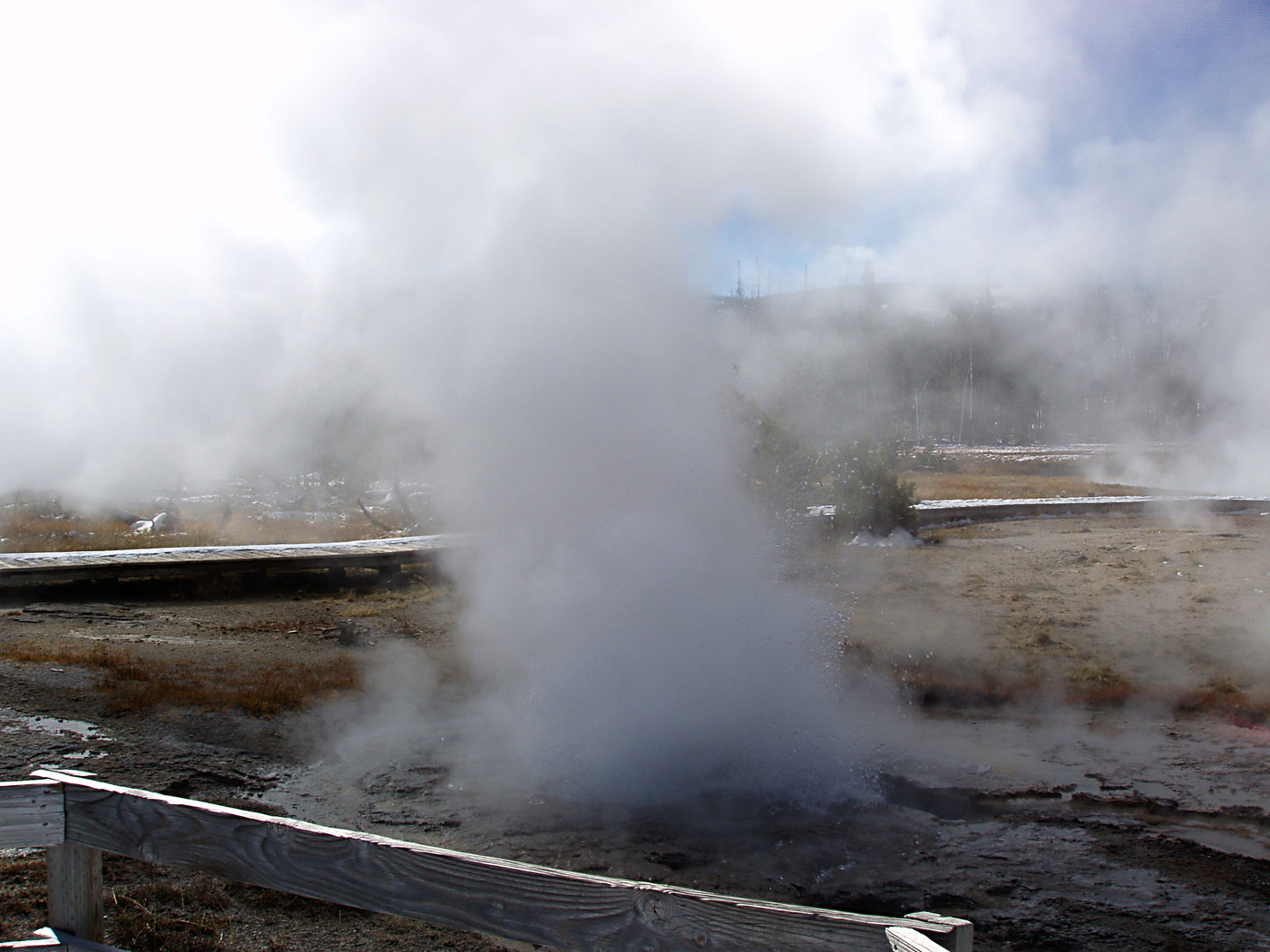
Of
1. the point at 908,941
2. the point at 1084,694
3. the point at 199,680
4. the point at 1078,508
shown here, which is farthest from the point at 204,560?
the point at 1078,508

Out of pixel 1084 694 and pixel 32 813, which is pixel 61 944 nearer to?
pixel 32 813

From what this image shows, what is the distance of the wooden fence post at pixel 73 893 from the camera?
2033mm

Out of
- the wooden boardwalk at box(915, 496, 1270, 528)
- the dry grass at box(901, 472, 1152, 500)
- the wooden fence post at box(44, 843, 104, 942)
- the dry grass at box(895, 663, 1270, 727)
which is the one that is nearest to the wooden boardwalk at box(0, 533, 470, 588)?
the dry grass at box(895, 663, 1270, 727)

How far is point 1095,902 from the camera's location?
3498mm

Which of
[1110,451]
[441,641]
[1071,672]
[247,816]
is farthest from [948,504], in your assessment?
[1110,451]

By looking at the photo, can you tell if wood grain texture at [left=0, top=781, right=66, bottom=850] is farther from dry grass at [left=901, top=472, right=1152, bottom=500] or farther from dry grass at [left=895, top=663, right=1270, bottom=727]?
dry grass at [left=901, top=472, right=1152, bottom=500]

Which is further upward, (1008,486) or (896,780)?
(1008,486)

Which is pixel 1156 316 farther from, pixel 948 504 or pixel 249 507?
pixel 249 507

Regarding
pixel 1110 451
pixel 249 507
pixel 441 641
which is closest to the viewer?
pixel 441 641

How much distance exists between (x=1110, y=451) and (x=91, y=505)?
1544 inches

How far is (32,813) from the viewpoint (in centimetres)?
203

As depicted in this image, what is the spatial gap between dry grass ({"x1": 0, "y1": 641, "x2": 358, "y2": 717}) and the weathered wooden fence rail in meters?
3.94

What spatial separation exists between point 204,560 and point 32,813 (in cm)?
937

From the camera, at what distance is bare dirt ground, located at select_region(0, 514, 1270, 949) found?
335 cm
